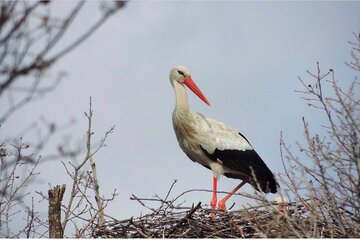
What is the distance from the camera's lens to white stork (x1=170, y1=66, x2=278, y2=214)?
7.32 metres

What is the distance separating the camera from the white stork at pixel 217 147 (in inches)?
288

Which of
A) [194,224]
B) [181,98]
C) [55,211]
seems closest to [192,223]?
[194,224]

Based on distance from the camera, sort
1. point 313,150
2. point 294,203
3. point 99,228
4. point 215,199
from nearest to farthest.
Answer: point 313,150, point 294,203, point 99,228, point 215,199

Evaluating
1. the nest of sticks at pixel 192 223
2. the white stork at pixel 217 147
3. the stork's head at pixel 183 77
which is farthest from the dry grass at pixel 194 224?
the stork's head at pixel 183 77

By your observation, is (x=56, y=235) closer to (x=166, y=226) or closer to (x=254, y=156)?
(x=166, y=226)

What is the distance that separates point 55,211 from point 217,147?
96.9 inches

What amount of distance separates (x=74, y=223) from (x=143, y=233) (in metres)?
0.86

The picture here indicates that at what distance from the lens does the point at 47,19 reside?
7.36 feet

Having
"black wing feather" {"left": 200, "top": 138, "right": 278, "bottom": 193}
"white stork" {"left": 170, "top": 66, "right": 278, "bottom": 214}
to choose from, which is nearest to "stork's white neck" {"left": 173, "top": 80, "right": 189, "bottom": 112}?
"white stork" {"left": 170, "top": 66, "right": 278, "bottom": 214}

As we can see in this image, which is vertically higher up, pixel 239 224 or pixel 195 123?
pixel 195 123

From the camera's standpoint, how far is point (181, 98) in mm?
7719

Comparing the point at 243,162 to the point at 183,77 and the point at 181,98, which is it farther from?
the point at 183,77

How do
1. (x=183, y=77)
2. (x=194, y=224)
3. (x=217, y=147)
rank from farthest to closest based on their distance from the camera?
(x=183, y=77) < (x=217, y=147) < (x=194, y=224)

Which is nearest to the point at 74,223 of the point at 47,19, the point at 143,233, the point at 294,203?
the point at 143,233
